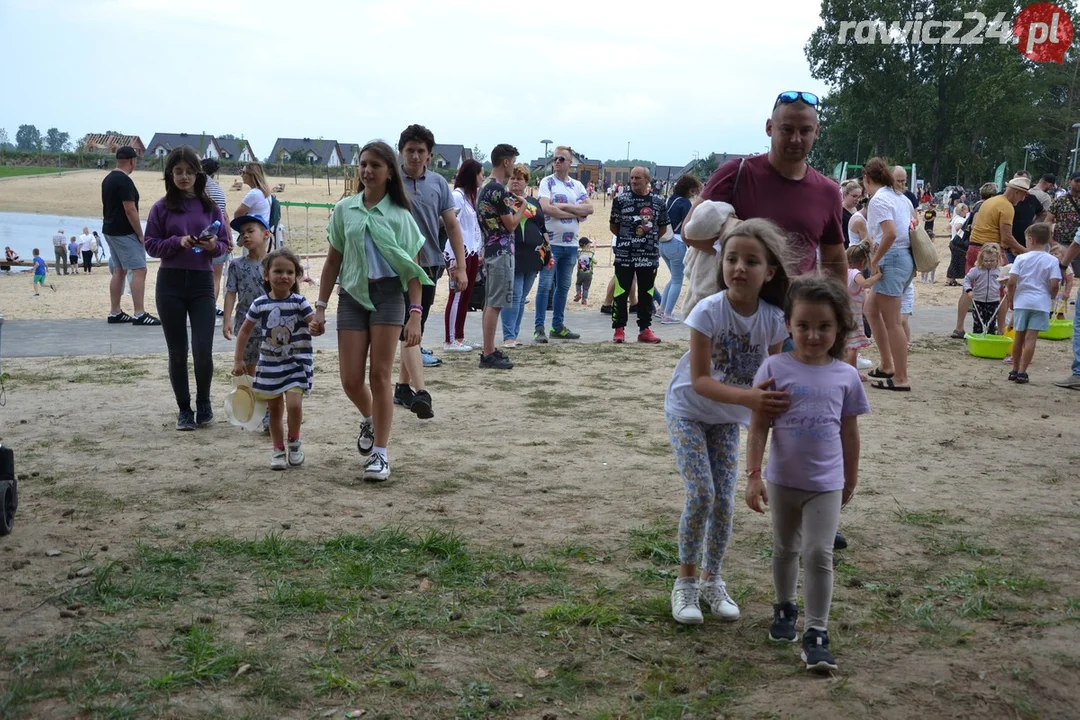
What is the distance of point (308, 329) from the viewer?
5988 millimetres

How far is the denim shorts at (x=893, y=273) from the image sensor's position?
9.14m

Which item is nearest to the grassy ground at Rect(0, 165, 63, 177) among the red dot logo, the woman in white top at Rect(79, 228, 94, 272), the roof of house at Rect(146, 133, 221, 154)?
the roof of house at Rect(146, 133, 221, 154)

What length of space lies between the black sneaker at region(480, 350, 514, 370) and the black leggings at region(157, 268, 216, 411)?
3.23 m

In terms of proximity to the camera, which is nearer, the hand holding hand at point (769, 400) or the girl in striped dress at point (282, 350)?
the hand holding hand at point (769, 400)

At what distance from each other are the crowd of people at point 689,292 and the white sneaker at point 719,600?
1 cm

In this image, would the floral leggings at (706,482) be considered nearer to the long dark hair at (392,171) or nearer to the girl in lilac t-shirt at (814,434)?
the girl in lilac t-shirt at (814,434)

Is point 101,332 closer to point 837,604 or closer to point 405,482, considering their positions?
point 405,482

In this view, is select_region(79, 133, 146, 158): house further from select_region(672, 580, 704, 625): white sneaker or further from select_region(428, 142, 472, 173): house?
select_region(672, 580, 704, 625): white sneaker

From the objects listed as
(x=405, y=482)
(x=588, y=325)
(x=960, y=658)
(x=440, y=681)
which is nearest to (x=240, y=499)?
Answer: (x=405, y=482)

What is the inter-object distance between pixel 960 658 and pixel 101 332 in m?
10.6

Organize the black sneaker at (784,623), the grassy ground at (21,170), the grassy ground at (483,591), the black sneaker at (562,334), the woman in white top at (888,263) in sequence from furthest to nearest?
the grassy ground at (21,170) → the black sneaker at (562,334) → the woman in white top at (888,263) → the black sneaker at (784,623) → the grassy ground at (483,591)

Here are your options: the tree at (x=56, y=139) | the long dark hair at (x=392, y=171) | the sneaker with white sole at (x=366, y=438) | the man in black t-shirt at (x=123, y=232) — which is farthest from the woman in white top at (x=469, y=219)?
the tree at (x=56, y=139)

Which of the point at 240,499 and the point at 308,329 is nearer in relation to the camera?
the point at 240,499

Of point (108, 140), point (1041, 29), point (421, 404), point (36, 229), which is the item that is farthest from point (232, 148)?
point (421, 404)
